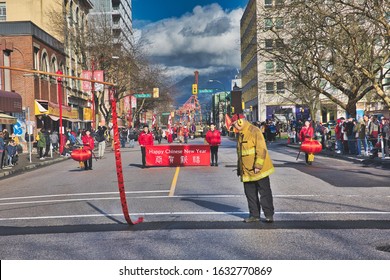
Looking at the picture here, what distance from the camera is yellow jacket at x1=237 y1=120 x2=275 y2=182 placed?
855cm

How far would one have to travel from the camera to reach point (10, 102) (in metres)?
39.1

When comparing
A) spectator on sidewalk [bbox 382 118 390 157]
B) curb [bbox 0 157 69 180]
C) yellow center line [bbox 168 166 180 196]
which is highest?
spectator on sidewalk [bbox 382 118 390 157]

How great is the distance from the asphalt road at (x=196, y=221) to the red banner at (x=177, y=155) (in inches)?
191

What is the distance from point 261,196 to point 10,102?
34018mm

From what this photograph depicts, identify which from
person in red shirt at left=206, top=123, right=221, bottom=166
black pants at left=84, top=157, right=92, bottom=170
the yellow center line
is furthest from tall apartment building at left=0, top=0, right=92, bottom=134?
the yellow center line

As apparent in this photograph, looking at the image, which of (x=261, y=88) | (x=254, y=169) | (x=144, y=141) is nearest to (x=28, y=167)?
(x=144, y=141)

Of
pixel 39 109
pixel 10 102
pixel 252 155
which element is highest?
pixel 10 102

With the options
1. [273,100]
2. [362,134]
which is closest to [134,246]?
[362,134]

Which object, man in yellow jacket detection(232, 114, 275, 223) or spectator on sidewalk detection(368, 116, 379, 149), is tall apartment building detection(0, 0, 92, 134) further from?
man in yellow jacket detection(232, 114, 275, 223)

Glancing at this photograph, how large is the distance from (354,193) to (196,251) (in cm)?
677

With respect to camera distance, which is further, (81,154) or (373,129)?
(373,129)

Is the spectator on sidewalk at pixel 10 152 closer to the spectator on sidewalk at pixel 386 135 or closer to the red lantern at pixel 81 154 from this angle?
the red lantern at pixel 81 154

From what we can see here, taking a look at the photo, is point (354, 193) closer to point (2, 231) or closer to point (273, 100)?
point (2, 231)

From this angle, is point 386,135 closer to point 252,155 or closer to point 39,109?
point 252,155
